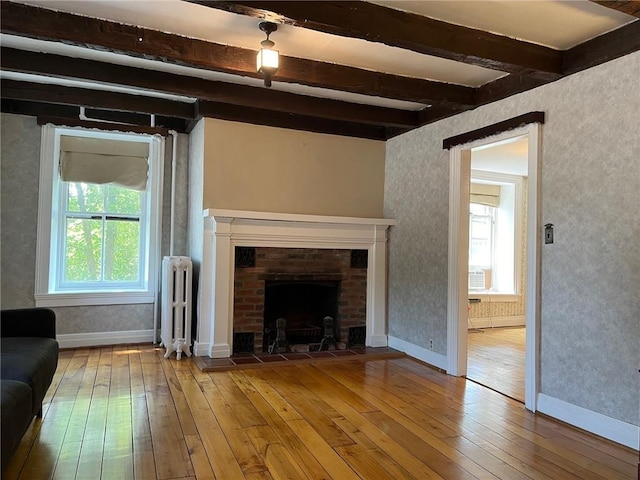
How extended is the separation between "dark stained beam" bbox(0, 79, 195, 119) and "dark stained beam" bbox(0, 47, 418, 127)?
0.76 meters

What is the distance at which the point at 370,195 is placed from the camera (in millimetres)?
5195

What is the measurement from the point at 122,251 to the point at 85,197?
0.69 m

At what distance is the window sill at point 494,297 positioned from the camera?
6805 millimetres

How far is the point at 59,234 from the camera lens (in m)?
4.84

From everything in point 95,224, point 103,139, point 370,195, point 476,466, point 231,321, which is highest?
point 103,139

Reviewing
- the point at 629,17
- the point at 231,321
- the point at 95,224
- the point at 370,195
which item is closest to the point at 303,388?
the point at 231,321

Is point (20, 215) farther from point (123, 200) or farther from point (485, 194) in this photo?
point (485, 194)

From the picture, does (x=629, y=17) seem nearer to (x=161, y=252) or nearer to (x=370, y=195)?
(x=370, y=195)

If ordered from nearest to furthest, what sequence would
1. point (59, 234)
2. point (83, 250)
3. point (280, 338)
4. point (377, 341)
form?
point (280, 338)
point (59, 234)
point (83, 250)
point (377, 341)

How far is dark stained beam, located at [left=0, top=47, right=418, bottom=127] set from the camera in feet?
11.3

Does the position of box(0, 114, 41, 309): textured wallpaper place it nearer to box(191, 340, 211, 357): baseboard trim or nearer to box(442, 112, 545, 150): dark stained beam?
box(191, 340, 211, 357): baseboard trim

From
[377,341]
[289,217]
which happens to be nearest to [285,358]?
[377,341]

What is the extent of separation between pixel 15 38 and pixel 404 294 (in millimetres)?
3943

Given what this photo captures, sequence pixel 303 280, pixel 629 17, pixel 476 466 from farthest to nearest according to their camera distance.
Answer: pixel 303 280 → pixel 629 17 → pixel 476 466
